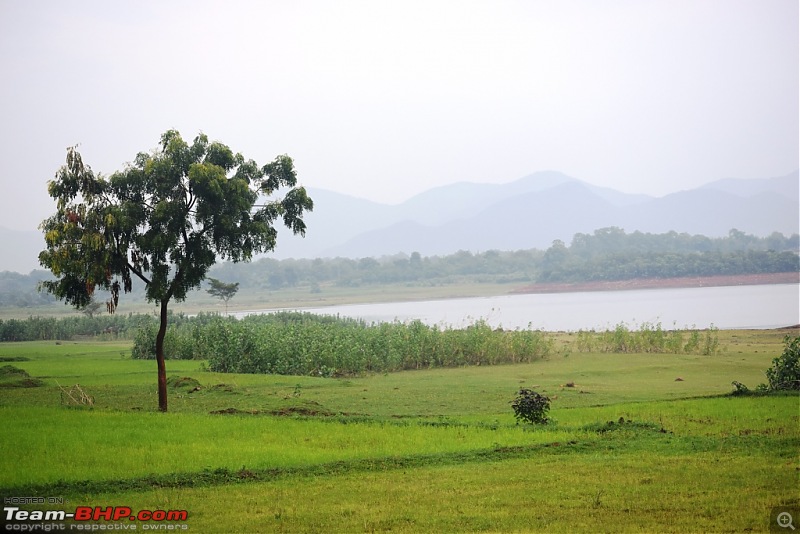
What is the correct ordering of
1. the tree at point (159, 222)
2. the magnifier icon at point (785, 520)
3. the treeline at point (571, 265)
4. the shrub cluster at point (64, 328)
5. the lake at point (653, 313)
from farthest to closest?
the treeline at point (571, 265) → the lake at point (653, 313) → the shrub cluster at point (64, 328) → the tree at point (159, 222) → the magnifier icon at point (785, 520)

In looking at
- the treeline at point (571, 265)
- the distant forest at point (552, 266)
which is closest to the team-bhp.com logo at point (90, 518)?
the distant forest at point (552, 266)

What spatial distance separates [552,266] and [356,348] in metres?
118

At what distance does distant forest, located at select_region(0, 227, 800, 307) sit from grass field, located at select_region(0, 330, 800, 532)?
86.4m

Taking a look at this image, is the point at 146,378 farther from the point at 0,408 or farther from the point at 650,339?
the point at 650,339

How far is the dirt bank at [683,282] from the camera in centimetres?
11588

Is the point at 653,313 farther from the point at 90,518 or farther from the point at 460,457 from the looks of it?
the point at 90,518

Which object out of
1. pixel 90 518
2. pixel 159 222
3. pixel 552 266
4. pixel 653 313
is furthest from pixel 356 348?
pixel 552 266

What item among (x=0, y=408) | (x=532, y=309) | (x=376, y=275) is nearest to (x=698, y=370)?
(x=0, y=408)

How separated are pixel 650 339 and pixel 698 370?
25.2 ft

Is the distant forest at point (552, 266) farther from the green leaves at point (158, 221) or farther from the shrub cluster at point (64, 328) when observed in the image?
the green leaves at point (158, 221)

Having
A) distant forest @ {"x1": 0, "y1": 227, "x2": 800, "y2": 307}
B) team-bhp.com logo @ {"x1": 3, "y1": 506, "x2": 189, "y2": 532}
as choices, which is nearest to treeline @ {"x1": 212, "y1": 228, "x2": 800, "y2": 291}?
distant forest @ {"x1": 0, "y1": 227, "x2": 800, "y2": 307}

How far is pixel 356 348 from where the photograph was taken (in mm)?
32281

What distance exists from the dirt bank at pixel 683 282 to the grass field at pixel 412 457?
99109 mm

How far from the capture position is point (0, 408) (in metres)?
19.2
